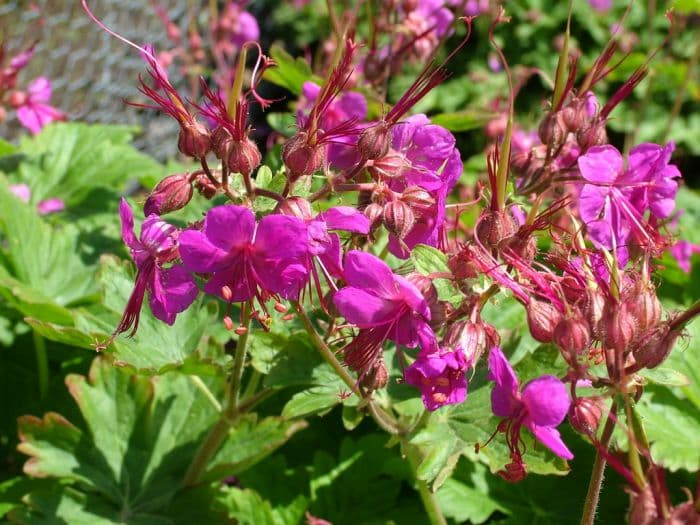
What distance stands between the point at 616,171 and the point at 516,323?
637 mm

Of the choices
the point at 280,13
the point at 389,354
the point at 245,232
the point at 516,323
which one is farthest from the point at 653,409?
the point at 280,13

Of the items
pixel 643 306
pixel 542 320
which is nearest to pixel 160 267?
pixel 542 320

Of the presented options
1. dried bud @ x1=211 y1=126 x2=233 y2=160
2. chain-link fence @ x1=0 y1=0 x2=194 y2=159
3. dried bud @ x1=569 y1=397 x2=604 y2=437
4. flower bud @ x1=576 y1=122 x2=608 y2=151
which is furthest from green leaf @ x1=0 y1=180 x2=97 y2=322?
chain-link fence @ x1=0 y1=0 x2=194 y2=159

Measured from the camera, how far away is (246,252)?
3.84ft

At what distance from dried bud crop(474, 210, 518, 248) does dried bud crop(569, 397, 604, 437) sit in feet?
0.83

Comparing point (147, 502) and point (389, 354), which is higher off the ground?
point (389, 354)

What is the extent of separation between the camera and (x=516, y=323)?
1.98m

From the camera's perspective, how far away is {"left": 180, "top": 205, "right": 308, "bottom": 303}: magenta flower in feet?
3.69

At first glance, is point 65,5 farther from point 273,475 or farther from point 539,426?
point 539,426

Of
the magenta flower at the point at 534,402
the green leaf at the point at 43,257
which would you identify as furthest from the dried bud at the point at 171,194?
the green leaf at the point at 43,257

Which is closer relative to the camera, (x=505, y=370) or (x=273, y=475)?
(x=505, y=370)

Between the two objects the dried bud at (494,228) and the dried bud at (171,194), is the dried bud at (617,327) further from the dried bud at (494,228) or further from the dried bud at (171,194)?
the dried bud at (171,194)

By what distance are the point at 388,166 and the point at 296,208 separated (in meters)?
0.18

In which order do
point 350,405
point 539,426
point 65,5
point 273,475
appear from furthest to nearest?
1. point 65,5
2. point 273,475
3. point 350,405
4. point 539,426
